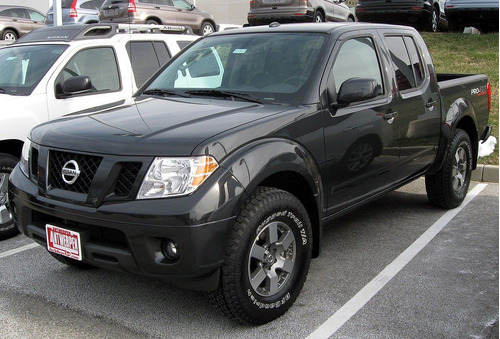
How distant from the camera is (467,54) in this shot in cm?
1295

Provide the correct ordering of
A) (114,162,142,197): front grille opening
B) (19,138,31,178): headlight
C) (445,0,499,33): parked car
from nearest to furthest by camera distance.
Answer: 1. (114,162,142,197): front grille opening
2. (19,138,31,178): headlight
3. (445,0,499,33): parked car

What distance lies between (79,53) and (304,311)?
3.83m

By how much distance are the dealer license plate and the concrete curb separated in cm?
576

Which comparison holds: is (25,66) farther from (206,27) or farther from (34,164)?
(206,27)

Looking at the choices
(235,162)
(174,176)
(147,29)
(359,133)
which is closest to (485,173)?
(359,133)

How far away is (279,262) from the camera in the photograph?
381 centimetres

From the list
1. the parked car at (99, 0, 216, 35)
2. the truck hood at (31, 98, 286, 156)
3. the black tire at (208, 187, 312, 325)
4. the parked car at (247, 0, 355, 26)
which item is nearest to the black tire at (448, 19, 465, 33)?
the parked car at (247, 0, 355, 26)

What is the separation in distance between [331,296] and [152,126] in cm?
170

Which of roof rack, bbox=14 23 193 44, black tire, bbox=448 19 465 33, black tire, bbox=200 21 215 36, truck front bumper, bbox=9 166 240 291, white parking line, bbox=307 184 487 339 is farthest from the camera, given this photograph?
black tire, bbox=200 21 215 36

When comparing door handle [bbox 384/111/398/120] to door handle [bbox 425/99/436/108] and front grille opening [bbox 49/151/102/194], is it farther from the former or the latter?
front grille opening [bbox 49/151/102/194]

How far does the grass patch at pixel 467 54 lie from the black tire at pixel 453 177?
4.26m

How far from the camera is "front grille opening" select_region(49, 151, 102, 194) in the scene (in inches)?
138

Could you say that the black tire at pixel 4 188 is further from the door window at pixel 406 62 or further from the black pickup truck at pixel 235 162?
the door window at pixel 406 62

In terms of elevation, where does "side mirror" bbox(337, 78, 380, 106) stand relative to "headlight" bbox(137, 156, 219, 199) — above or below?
above
